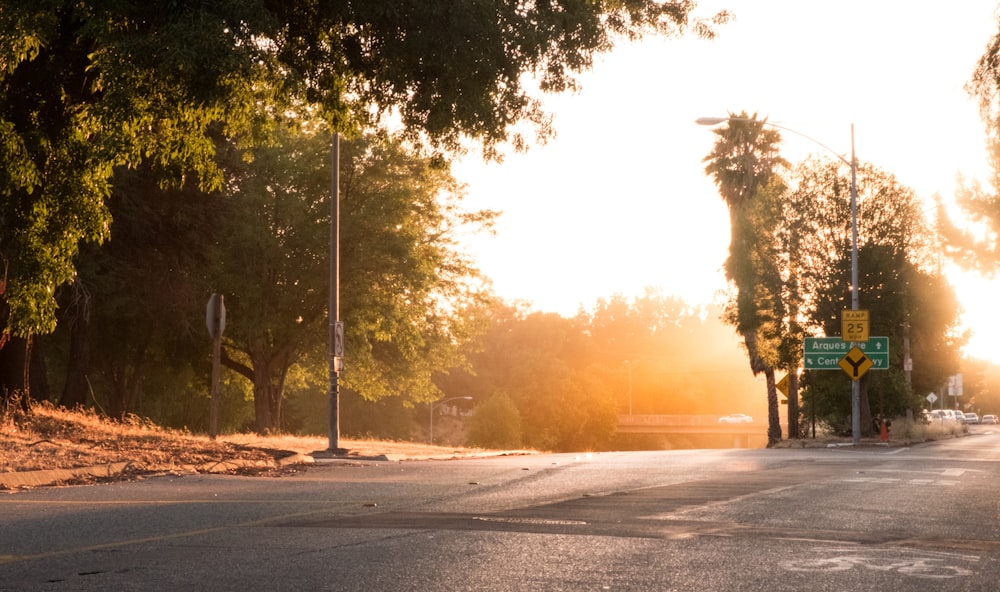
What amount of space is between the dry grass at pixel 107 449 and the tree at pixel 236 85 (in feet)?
5.88

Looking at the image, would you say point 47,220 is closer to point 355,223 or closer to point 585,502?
point 585,502

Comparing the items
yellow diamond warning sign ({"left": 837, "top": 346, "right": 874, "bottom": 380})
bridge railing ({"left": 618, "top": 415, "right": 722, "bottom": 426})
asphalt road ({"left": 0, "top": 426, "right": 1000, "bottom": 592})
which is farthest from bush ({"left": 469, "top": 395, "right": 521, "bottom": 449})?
asphalt road ({"left": 0, "top": 426, "right": 1000, "bottom": 592})

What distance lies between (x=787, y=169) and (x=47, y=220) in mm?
37290

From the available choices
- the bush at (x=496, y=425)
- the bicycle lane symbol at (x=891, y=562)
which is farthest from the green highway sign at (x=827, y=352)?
the bush at (x=496, y=425)

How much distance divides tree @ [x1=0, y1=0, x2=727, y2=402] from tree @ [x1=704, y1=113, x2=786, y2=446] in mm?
24849

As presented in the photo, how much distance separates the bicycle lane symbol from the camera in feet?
25.1

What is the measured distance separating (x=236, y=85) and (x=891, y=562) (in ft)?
33.4

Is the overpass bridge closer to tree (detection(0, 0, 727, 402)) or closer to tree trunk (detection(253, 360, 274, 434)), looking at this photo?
tree trunk (detection(253, 360, 274, 434))

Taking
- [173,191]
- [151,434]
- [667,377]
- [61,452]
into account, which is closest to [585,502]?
[61,452]

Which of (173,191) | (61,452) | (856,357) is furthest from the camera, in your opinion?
(856,357)

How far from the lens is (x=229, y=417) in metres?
62.0

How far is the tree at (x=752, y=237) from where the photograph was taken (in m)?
48.0

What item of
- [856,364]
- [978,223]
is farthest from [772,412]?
[978,223]

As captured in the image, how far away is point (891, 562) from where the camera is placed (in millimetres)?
8086
